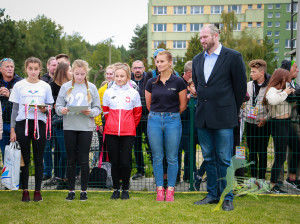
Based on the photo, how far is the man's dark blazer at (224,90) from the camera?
4363 millimetres

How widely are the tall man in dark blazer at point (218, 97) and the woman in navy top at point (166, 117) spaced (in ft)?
1.13

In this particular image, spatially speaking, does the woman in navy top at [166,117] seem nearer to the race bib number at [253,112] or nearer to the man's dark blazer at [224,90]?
the man's dark blazer at [224,90]

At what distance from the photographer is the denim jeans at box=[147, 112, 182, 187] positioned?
478 centimetres

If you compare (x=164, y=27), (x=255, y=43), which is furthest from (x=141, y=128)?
(x=164, y=27)

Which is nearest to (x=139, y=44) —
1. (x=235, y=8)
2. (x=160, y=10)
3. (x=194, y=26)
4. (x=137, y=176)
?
(x=160, y=10)

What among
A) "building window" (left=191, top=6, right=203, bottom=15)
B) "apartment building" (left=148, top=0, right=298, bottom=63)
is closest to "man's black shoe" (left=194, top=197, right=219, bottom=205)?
"apartment building" (left=148, top=0, right=298, bottom=63)

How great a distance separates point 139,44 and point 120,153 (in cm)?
7203

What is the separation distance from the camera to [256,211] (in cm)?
433

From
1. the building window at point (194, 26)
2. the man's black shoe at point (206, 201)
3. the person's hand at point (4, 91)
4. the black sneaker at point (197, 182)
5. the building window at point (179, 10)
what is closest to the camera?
the man's black shoe at point (206, 201)

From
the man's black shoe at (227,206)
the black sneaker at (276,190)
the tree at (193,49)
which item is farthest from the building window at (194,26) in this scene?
the man's black shoe at (227,206)

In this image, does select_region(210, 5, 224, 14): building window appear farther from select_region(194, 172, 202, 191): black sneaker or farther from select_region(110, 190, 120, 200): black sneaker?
select_region(110, 190, 120, 200): black sneaker

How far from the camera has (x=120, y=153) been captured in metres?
4.93

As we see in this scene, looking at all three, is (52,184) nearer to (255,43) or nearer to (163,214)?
(163,214)

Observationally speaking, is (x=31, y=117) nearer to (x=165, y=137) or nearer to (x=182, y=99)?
(x=165, y=137)
